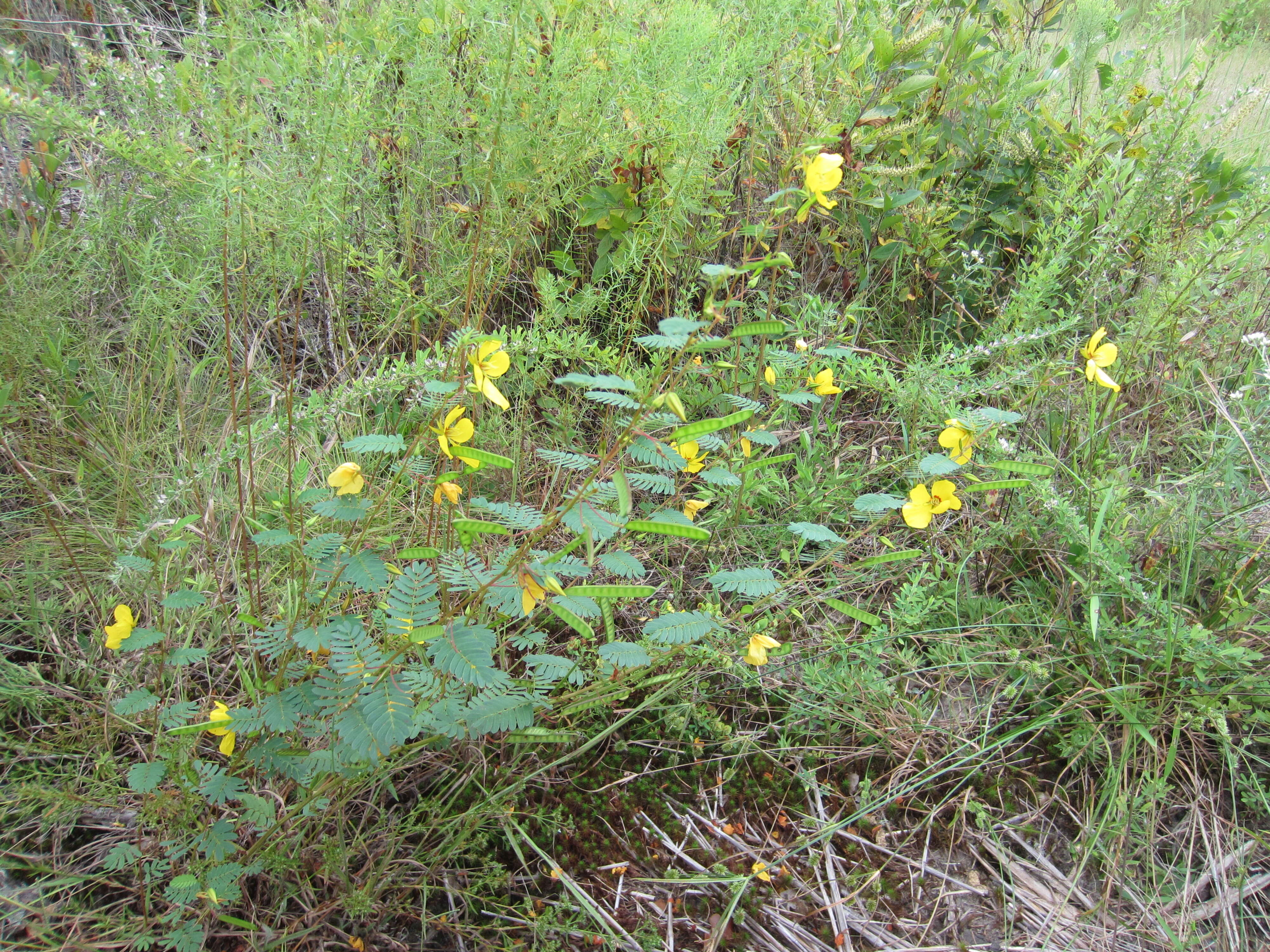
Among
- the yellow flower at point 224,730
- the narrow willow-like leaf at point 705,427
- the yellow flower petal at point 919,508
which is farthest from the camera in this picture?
the yellow flower petal at point 919,508

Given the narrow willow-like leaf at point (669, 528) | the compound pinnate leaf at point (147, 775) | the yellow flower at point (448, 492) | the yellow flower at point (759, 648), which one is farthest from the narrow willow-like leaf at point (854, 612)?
the compound pinnate leaf at point (147, 775)

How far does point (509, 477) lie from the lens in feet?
6.15

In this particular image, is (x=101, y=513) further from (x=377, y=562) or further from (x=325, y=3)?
(x=325, y=3)

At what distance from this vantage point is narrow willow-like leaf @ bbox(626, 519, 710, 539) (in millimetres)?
998

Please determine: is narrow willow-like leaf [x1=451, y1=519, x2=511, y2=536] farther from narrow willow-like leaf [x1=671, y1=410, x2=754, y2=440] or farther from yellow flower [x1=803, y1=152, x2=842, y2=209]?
yellow flower [x1=803, y1=152, x2=842, y2=209]

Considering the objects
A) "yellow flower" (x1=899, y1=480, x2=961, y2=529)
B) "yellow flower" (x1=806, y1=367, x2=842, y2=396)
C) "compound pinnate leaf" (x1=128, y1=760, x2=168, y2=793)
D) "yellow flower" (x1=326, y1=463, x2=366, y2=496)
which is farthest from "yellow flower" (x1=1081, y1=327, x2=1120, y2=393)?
"compound pinnate leaf" (x1=128, y1=760, x2=168, y2=793)

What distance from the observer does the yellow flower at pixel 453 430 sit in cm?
109

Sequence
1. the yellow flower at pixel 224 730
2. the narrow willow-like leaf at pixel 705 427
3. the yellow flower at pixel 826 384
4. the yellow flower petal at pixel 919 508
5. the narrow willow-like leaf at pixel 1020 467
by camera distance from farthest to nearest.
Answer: the yellow flower at pixel 826 384 → the yellow flower petal at pixel 919 508 → the narrow willow-like leaf at pixel 1020 467 → the yellow flower at pixel 224 730 → the narrow willow-like leaf at pixel 705 427

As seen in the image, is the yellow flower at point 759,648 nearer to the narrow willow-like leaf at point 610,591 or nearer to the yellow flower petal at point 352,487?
the narrow willow-like leaf at point 610,591

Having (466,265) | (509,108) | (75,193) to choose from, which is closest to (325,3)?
(509,108)

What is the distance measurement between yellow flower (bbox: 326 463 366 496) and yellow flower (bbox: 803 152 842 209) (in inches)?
29.8

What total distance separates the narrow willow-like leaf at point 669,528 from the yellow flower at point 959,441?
500 mm

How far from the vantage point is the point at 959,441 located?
1263 mm

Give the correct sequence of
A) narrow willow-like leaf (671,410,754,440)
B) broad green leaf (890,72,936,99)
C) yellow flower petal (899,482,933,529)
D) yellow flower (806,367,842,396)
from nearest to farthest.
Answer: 1. narrow willow-like leaf (671,410,754,440)
2. yellow flower petal (899,482,933,529)
3. yellow flower (806,367,842,396)
4. broad green leaf (890,72,936,99)
